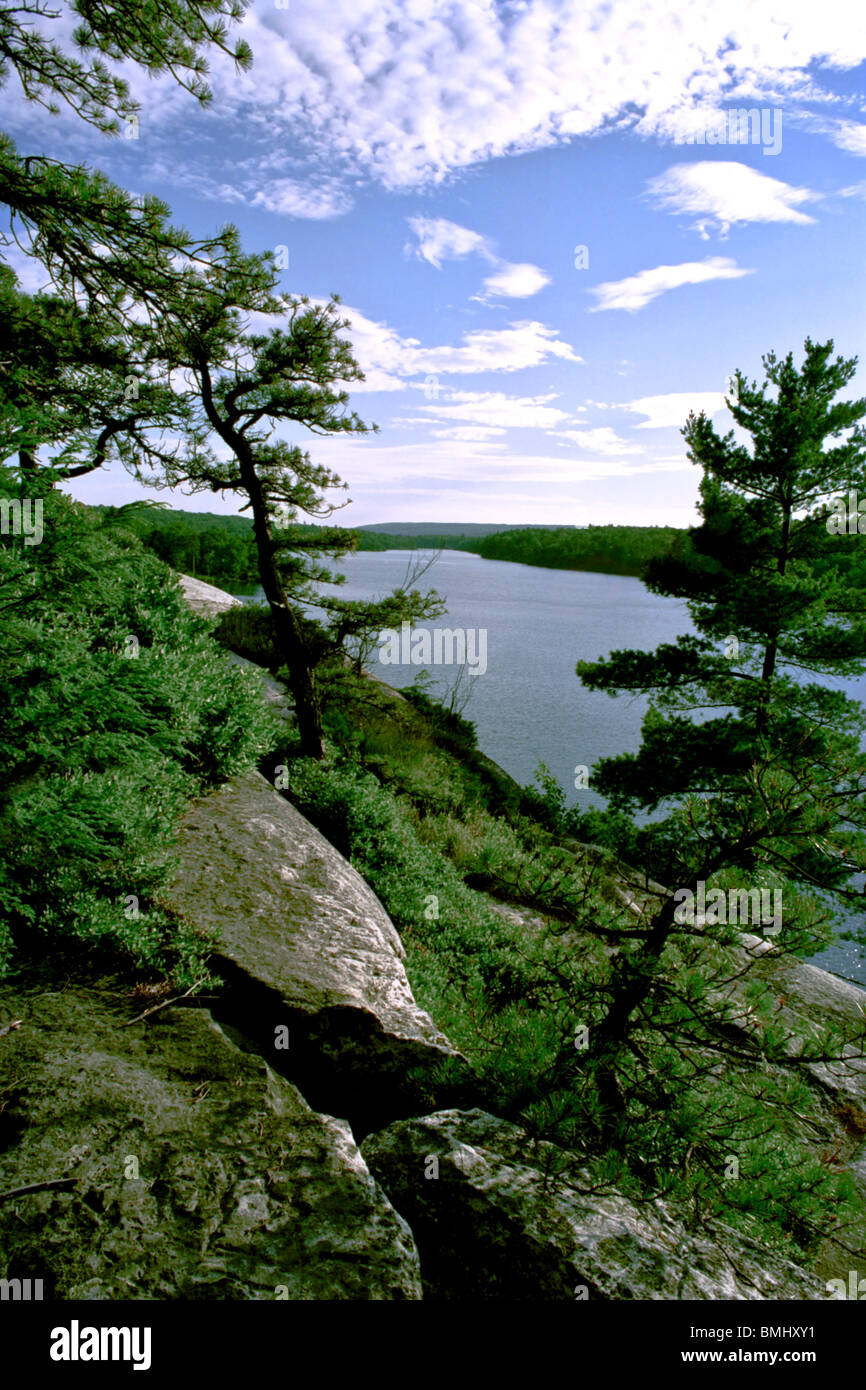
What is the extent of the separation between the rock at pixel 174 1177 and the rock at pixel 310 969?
0.66 metres

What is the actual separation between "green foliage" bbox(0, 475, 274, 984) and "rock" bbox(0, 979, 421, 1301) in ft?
2.19

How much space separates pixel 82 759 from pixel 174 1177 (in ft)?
6.72

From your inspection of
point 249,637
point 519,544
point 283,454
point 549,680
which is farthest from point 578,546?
point 283,454

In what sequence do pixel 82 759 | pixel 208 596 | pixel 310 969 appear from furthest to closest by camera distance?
pixel 208 596 → pixel 310 969 → pixel 82 759

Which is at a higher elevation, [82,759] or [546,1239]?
[82,759]

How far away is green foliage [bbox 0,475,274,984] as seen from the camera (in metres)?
3.50

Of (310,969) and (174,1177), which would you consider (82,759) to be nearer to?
(174,1177)

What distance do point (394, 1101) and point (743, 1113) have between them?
210 cm

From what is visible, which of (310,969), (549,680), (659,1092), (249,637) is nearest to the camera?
(659,1092)

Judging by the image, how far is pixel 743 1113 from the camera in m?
3.96

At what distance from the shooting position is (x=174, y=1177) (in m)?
3.01

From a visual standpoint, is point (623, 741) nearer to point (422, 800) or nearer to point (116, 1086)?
point (422, 800)
